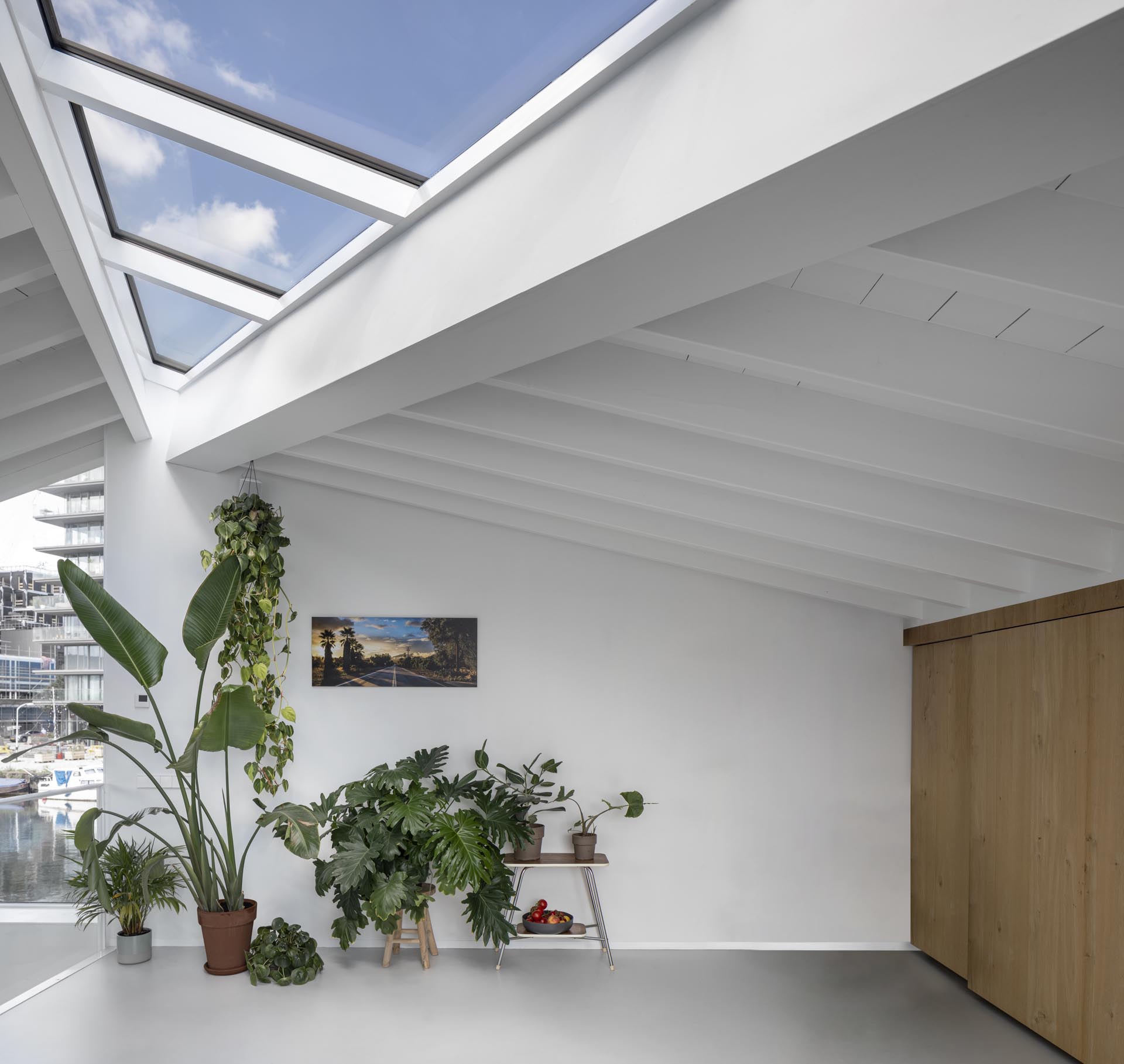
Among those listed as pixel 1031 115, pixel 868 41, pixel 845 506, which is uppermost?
pixel 868 41

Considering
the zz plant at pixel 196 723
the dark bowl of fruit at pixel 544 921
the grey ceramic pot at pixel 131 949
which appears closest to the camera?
the zz plant at pixel 196 723

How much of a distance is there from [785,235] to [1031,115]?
2.08 ft

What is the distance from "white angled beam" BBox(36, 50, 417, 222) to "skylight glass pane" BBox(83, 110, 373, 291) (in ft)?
0.81

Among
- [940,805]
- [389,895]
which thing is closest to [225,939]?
[389,895]

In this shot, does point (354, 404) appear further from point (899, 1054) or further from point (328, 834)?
point (899, 1054)

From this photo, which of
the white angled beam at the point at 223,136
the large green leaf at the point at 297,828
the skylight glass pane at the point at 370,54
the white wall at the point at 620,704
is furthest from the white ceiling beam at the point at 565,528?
the skylight glass pane at the point at 370,54

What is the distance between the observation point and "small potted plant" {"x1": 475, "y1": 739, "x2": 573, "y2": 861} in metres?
5.75

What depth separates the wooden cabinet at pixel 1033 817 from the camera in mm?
3943

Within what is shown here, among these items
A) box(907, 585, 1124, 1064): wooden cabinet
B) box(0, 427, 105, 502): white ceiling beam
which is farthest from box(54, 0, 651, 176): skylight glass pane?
box(0, 427, 105, 502): white ceiling beam

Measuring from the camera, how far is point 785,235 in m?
2.16

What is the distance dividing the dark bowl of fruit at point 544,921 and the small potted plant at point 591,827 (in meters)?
0.34

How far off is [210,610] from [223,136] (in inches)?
112

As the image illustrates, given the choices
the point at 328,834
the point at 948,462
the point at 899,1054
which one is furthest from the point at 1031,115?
the point at 328,834

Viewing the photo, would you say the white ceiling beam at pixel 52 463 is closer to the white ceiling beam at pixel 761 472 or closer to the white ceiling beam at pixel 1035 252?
the white ceiling beam at pixel 761 472
